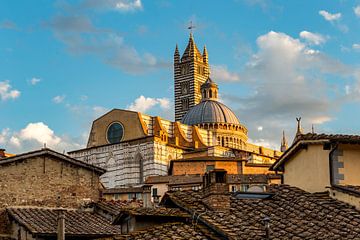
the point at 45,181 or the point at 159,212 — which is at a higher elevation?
the point at 45,181

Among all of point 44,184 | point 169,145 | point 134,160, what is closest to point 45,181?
point 44,184

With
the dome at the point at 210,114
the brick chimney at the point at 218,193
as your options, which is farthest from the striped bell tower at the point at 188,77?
the brick chimney at the point at 218,193

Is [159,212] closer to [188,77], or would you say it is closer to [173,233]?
[173,233]

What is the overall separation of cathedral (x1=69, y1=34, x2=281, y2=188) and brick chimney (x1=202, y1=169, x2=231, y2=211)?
55.3 metres

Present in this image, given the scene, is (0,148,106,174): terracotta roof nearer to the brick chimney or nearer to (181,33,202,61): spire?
the brick chimney

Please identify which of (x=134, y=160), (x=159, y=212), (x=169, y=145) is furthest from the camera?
(x=169, y=145)

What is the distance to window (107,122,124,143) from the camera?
96.6 m

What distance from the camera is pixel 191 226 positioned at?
15156 millimetres

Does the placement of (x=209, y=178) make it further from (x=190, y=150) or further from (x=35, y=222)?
(x=190, y=150)

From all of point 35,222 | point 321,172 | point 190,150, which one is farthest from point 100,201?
point 190,150

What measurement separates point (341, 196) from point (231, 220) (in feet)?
11.3

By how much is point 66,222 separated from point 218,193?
30.9 ft

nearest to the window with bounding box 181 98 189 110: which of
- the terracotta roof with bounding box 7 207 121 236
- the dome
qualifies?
the dome

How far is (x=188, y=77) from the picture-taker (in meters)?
141
